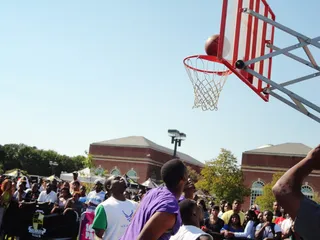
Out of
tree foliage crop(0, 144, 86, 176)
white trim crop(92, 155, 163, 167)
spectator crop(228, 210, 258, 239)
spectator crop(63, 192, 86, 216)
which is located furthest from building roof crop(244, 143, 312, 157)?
spectator crop(63, 192, 86, 216)

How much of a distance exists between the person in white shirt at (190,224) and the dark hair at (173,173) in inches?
7.7

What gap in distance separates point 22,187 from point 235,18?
28.4ft

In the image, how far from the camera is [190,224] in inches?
147

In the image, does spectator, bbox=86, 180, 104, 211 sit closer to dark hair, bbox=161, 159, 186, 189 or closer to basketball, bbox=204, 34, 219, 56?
basketball, bbox=204, 34, 219, 56

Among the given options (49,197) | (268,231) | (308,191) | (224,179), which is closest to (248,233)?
(268,231)

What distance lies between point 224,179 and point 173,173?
51.7 meters

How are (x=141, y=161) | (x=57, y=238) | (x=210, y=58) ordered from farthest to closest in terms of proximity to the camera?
(x=141, y=161)
(x=57, y=238)
(x=210, y=58)

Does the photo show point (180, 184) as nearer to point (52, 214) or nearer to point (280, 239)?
point (280, 239)

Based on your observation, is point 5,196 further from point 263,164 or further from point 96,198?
point 263,164

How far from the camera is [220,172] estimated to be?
55.4m

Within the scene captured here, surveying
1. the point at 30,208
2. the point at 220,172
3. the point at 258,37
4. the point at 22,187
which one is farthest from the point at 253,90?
the point at 220,172

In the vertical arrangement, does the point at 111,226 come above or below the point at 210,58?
below

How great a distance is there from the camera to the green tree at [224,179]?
178 ft

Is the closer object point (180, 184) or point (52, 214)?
point (180, 184)
